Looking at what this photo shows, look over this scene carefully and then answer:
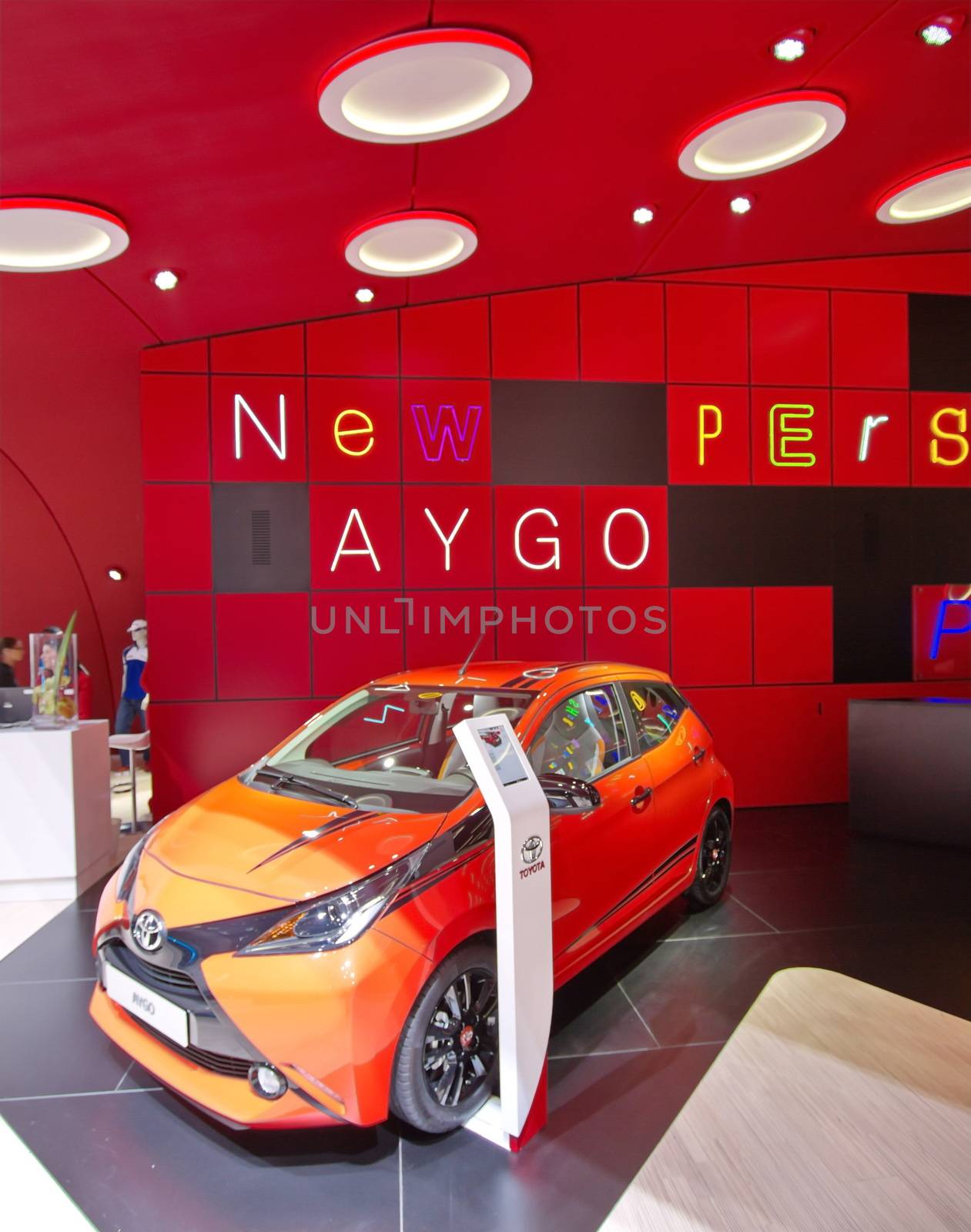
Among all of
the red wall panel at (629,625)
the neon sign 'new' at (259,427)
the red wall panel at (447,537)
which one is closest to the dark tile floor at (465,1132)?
the red wall panel at (629,625)

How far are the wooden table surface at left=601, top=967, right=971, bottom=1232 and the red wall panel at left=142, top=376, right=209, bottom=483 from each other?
209 inches

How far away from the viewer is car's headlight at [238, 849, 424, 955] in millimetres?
2369

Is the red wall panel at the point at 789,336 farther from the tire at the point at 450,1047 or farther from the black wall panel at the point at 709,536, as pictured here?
the tire at the point at 450,1047

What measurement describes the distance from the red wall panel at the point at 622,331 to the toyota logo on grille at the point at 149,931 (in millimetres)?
5437

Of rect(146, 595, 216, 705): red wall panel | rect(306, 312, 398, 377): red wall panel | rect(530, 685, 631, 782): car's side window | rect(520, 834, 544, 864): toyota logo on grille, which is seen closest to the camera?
rect(520, 834, 544, 864): toyota logo on grille

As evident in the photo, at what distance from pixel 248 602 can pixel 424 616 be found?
4.57 feet

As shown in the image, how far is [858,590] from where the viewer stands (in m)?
7.07

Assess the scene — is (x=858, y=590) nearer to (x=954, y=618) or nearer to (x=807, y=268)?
(x=954, y=618)

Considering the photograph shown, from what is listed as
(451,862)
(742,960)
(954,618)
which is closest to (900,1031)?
(742,960)

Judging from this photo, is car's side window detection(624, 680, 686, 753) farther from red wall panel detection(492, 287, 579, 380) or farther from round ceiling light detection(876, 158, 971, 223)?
round ceiling light detection(876, 158, 971, 223)

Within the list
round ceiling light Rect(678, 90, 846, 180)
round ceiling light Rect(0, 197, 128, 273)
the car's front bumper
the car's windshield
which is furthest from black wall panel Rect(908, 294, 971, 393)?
the car's front bumper

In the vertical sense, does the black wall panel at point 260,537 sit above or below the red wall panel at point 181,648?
above

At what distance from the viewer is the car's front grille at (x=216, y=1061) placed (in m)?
2.38

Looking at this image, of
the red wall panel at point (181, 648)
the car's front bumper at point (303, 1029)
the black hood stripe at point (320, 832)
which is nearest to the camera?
the car's front bumper at point (303, 1029)
